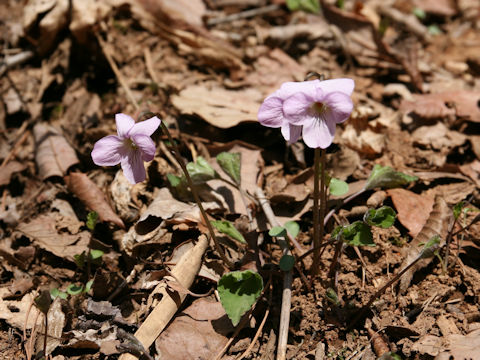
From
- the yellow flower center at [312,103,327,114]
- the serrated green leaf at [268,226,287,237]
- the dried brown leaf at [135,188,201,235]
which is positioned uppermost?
the yellow flower center at [312,103,327,114]

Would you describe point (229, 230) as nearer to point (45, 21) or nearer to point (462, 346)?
point (462, 346)

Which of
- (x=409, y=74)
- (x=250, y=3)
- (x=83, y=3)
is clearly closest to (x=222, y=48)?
(x=250, y=3)

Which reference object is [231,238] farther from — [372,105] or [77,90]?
[77,90]

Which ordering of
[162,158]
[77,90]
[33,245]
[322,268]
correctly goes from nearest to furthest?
[322,268]
[33,245]
[162,158]
[77,90]

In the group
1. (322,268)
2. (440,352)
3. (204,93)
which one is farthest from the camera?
(204,93)

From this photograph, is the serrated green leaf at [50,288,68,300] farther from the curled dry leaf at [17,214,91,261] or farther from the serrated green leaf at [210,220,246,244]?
the serrated green leaf at [210,220,246,244]

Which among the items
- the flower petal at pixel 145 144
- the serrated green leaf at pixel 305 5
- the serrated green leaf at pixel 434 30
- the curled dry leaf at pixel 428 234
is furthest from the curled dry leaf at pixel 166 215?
the serrated green leaf at pixel 434 30

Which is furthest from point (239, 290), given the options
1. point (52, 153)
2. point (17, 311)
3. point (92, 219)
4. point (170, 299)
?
point (52, 153)

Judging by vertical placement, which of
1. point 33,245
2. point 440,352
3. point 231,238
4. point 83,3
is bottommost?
point 440,352

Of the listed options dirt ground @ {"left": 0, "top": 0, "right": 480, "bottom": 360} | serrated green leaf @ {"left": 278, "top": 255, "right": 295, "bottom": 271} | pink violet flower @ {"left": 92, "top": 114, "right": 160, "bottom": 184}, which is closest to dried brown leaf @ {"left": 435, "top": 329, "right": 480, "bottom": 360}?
dirt ground @ {"left": 0, "top": 0, "right": 480, "bottom": 360}
